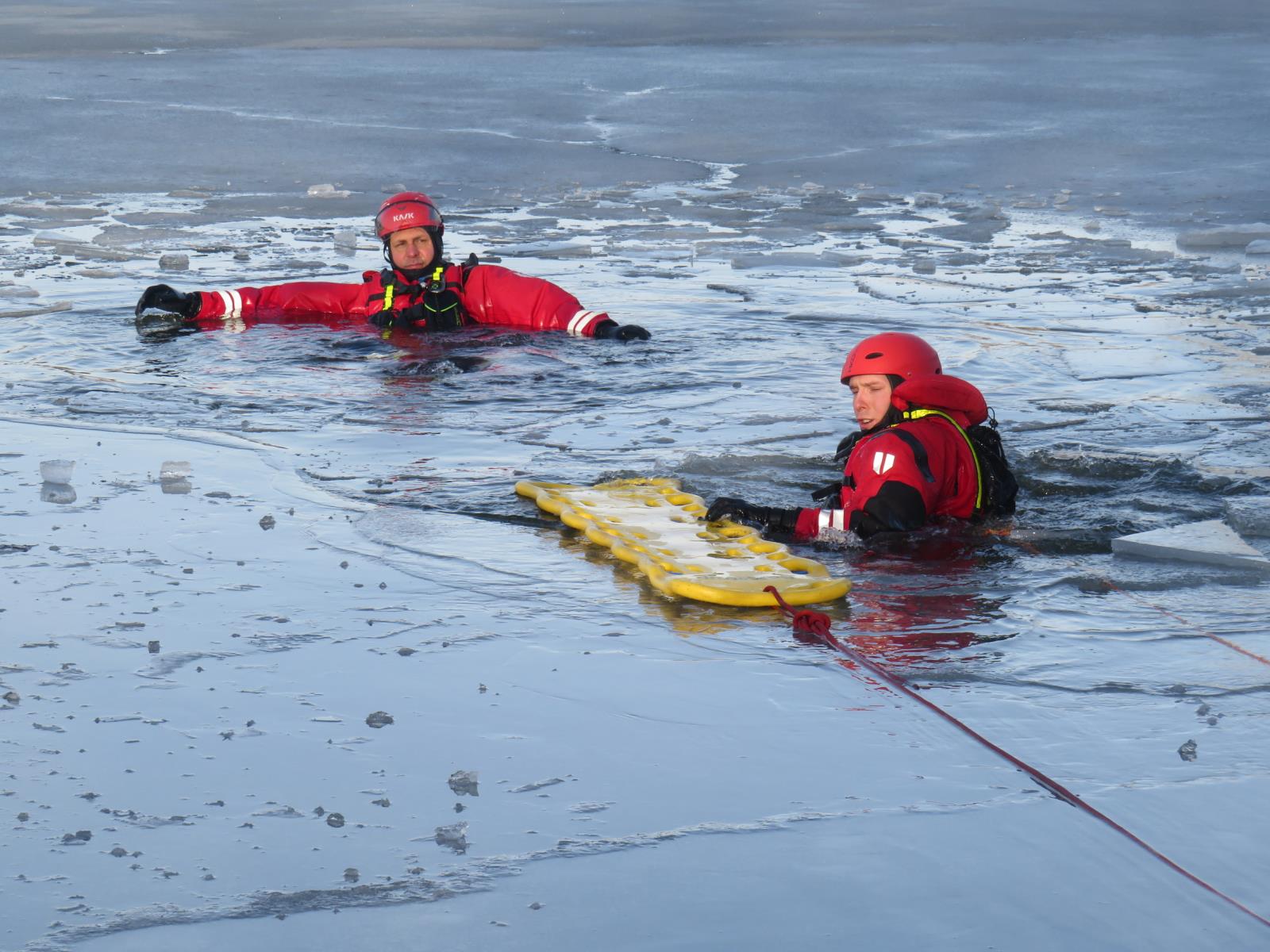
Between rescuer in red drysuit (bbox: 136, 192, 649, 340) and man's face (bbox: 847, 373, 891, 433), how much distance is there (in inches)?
127

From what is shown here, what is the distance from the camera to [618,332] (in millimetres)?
8602

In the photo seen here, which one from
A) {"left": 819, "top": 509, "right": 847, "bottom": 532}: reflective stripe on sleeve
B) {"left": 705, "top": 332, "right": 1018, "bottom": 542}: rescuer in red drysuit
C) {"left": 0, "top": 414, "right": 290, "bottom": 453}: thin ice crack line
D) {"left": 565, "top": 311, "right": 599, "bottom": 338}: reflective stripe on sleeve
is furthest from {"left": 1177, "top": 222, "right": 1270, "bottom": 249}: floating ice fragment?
{"left": 0, "top": 414, "right": 290, "bottom": 453}: thin ice crack line

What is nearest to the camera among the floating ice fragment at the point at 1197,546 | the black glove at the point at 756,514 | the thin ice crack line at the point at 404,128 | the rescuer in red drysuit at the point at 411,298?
the floating ice fragment at the point at 1197,546

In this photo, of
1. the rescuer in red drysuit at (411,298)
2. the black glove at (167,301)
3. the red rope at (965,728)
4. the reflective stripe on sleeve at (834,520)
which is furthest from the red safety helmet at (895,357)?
the black glove at (167,301)

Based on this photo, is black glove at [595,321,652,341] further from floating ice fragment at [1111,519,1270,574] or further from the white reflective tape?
floating ice fragment at [1111,519,1270,574]

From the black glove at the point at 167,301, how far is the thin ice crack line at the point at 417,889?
640 cm

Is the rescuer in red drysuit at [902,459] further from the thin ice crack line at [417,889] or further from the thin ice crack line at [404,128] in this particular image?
the thin ice crack line at [404,128]

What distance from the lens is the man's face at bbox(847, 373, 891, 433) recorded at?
5.55m

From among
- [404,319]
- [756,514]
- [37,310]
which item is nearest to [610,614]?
[756,514]

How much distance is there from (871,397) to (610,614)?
142 centimetres

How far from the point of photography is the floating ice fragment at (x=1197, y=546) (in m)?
5.01

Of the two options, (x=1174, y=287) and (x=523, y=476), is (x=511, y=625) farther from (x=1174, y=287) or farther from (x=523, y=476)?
(x=1174, y=287)

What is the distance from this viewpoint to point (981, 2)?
31.5 metres

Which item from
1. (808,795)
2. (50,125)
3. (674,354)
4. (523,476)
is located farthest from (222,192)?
(808,795)
